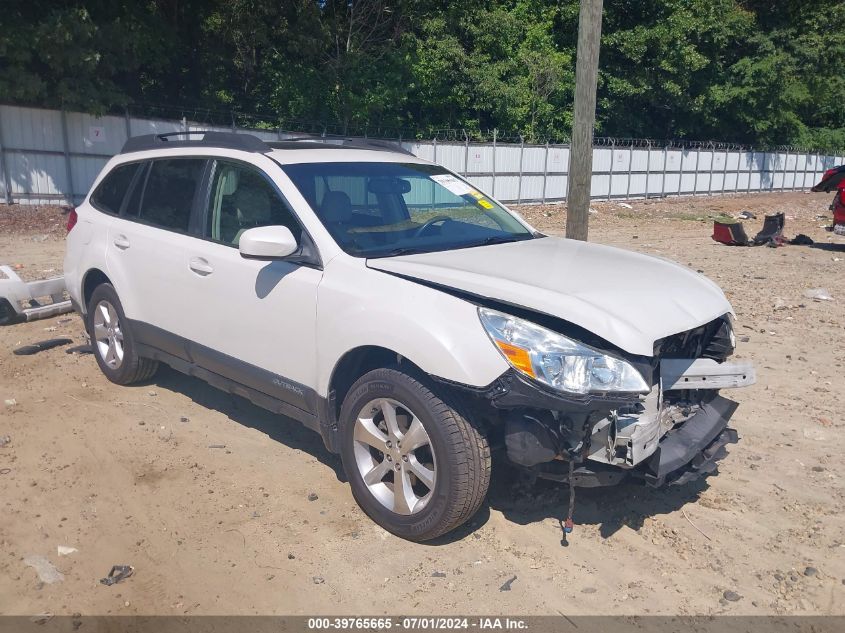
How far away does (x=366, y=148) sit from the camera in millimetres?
5164

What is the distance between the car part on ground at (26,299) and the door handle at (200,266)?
3.69 meters

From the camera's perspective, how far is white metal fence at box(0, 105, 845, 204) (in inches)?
702

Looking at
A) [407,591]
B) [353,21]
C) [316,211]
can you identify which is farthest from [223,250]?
[353,21]

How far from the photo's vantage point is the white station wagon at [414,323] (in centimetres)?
335

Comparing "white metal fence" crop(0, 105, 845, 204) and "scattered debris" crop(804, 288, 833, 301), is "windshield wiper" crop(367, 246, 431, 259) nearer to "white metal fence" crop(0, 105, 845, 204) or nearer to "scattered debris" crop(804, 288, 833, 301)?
"white metal fence" crop(0, 105, 845, 204)

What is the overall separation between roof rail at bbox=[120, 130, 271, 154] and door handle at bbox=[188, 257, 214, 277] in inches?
28.2

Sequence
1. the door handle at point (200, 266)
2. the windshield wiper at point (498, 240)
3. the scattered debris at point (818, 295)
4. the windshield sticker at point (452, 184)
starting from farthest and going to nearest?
the scattered debris at point (818, 295) → the windshield sticker at point (452, 184) → the door handle at point (200, 266) → the windshield wiper at point (498, 240)

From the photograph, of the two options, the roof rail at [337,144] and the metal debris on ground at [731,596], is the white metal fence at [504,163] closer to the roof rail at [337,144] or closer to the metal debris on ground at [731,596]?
the roof rail at [337,144]

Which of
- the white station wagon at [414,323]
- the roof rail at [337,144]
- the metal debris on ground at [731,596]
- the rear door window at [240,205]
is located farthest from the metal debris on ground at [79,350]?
the metal debris on ground at [731,596]

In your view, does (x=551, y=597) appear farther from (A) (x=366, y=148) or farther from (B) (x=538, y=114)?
(B) (x=538, y=114)

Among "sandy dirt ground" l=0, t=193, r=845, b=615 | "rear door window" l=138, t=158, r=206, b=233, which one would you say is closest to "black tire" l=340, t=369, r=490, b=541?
"sandy dirt ground" l=0, t=193, r=845, b=615

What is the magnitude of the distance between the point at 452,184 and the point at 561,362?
6.96 feet

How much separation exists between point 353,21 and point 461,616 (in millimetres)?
24278

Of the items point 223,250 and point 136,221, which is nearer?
point 223,250
